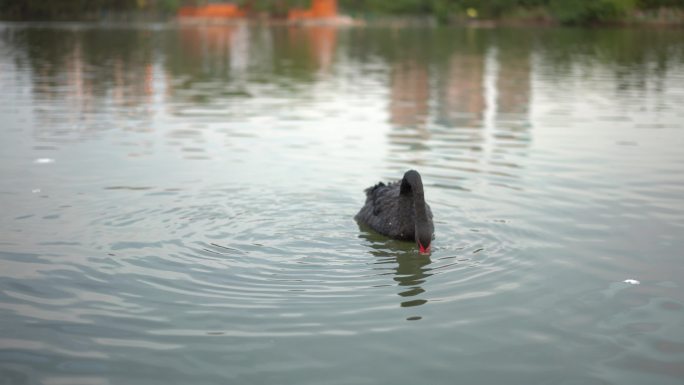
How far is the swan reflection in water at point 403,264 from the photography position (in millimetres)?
5766

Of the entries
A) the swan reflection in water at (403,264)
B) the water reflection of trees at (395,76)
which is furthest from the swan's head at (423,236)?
the water reflection of trees at (395,76)

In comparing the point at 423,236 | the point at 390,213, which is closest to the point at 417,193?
the point at 423,236

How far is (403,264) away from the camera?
6.43 meters

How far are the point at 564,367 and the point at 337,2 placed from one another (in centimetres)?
11496

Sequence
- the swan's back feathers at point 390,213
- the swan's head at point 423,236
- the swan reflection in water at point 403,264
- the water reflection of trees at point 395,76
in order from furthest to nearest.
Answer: the water reflection of trees at point 395,76
the swan's back feathers at point 390,213
the swan's head at point 423,236
the swan reflection in water at point 403,264

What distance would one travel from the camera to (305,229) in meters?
7.16

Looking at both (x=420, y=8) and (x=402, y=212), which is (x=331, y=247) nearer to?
(x=402, y=212)

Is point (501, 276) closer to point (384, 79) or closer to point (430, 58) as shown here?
point (384, 79)

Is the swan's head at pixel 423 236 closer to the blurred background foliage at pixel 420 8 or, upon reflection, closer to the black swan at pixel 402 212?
the black swan at pixel 402 212

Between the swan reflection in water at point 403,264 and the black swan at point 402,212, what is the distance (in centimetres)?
8

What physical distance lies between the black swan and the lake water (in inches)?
4.5

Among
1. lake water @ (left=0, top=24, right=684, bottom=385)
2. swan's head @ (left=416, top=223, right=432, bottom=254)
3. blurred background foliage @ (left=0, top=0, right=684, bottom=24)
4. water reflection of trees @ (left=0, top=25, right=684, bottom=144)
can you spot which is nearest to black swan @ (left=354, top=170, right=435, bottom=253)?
swan's head @ (left=416, top=223, right=432, bottom=254)

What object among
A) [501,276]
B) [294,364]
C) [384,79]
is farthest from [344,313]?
[384,79]

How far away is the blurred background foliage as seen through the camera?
73.1 m
